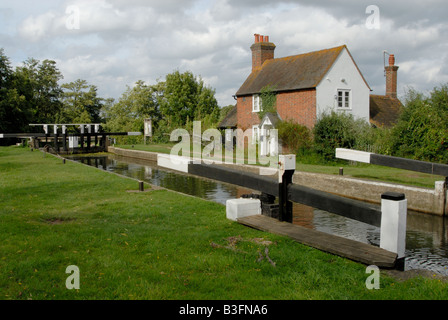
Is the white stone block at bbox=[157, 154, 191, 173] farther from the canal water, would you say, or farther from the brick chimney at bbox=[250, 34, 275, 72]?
the brick chimney at bbox=[250, 34, 275, 72]

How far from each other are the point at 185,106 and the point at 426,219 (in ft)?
122

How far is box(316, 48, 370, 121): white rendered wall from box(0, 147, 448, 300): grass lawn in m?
18.4

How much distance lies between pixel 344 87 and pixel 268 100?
4995mm

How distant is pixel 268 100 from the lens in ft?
89.7

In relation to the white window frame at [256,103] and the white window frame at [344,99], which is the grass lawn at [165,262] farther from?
the white window frame at [256,103]

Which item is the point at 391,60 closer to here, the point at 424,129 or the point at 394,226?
the point at 424,129

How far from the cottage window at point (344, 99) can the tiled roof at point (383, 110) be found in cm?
254

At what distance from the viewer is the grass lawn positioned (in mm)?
4055

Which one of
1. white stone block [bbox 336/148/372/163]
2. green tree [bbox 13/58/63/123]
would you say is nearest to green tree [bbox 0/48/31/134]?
green tree [bbox 13/58/63/123]

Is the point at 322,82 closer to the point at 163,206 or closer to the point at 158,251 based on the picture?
the point at 163,206

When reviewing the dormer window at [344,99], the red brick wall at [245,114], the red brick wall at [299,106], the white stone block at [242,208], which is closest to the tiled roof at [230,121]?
the red brick wall at [245,114]

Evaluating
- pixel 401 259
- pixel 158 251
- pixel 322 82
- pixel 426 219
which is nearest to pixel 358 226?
pixel 426 219

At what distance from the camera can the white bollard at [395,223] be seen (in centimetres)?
513
